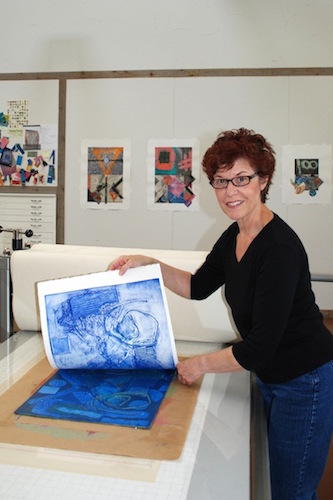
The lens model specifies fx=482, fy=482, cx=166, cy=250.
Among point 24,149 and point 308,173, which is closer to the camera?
point 308,173

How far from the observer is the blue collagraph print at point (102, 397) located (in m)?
0.96

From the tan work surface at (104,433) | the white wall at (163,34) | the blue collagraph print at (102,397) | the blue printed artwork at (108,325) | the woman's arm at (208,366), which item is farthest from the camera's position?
the white wall at (163,34)

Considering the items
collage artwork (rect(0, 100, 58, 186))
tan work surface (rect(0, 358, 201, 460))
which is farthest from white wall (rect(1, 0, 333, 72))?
tan work surface (rect(0, 358, 201, 460))

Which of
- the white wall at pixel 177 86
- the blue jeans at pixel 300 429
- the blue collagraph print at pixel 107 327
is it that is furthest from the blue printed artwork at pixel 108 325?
the white wall at pixel 177 86

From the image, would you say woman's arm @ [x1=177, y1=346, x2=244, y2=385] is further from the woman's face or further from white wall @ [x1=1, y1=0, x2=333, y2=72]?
white wall @ [x1=1, y1=0, x2=333, y2=72]

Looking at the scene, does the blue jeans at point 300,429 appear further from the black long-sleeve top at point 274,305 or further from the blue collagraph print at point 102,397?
the blue collagraph print at point 102,397

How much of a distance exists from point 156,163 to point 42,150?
95 centimetres

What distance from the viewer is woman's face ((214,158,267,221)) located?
3.63ft

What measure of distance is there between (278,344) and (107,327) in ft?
1.35

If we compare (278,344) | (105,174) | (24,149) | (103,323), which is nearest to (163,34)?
(105,174)

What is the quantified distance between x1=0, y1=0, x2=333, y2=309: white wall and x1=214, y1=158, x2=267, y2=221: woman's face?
252 centimetres

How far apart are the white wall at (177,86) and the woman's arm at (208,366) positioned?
259 cm

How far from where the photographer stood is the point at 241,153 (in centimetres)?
110

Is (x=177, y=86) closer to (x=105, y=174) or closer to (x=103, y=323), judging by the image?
(x=105, y=174)
